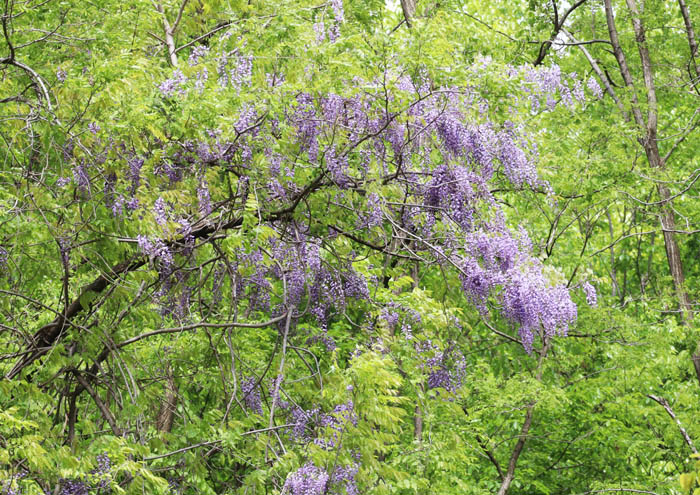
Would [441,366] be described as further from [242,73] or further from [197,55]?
[197,55]

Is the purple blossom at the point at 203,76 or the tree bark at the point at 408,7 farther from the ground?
the tree bark at the point at 408,7

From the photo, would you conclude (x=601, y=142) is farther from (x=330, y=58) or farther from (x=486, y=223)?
(x=330, y=58)

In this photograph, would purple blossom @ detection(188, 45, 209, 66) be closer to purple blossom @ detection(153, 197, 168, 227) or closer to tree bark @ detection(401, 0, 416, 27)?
purple blossom @ detection(153, 197, 168, 227)

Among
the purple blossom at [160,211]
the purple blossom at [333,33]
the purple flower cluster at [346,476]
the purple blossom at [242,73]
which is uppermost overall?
the purple blossom at [333,33]

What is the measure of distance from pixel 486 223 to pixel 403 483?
10.8ft

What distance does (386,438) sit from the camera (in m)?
6.46

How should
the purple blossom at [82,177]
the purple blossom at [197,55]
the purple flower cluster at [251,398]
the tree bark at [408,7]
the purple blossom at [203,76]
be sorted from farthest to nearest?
1. the tree bark at [408,7]
2. the purple flower cluster at [251,398]
3. the purple blossom at [197,55]
4. the purple blossom at [203,76]
5. the purple blossom at [82,177]

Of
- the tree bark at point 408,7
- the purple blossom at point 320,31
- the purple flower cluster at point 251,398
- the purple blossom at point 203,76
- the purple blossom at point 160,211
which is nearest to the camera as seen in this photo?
the purple blossom at point 160,211

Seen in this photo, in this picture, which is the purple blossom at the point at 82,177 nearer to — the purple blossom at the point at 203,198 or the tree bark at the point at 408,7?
the purple blossom at the point at 203,198

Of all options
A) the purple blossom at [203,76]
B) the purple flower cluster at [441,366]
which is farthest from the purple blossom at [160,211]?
the purple flower cluster at [441,366]

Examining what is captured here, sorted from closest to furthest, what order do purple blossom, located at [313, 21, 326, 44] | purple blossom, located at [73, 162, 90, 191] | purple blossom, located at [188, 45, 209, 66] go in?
1. purple blossom, located at [73, 162, 90, 191]
2. purple blossom, located at [313, 21, 326, 44]
3. purple blossom, located at [188, 45, 209, 66]

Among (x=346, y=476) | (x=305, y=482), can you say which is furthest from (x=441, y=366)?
(x=305, y=482)

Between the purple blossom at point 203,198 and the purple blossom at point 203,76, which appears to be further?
the purple blossom at point 203,76

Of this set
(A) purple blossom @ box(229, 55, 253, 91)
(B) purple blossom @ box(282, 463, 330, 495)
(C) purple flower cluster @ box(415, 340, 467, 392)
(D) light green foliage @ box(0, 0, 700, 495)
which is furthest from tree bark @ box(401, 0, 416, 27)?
(B) purple blossom @ box(282, 463, 330, 495)
